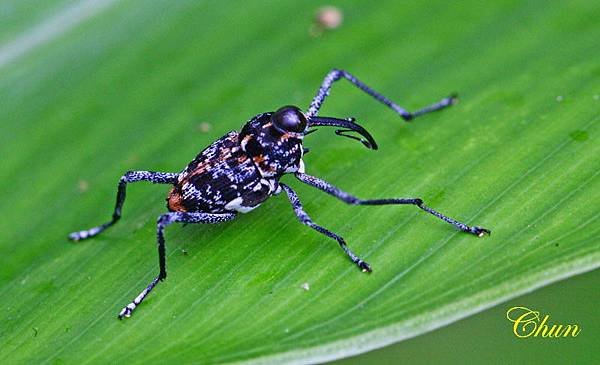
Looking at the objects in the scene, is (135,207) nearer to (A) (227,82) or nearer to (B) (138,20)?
(A) (227,82)

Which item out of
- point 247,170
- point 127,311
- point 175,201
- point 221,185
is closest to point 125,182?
point 175,201

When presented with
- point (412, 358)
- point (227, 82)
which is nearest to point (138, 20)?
point (227, 82)

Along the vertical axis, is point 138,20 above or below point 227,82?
above

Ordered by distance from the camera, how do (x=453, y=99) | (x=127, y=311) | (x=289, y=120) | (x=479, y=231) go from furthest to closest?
(x=453, y=99), (x=289, y=120), (x=127, y=311), (x=479, y=231)

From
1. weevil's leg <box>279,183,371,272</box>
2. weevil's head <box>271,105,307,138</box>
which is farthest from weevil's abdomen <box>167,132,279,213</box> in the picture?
weevil's head <box>271,105,307,138</box>

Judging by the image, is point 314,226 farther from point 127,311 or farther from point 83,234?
point 83,234

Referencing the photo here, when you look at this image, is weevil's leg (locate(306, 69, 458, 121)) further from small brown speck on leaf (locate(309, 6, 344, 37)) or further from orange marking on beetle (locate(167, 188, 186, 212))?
orange marking on beetle (locate(167, 188, 186, 212))

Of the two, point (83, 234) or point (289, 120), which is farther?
point (83, 234)

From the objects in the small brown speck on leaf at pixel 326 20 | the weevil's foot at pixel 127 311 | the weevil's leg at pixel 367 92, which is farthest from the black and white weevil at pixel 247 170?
the small brown speck on leaf at pixel 326 20
